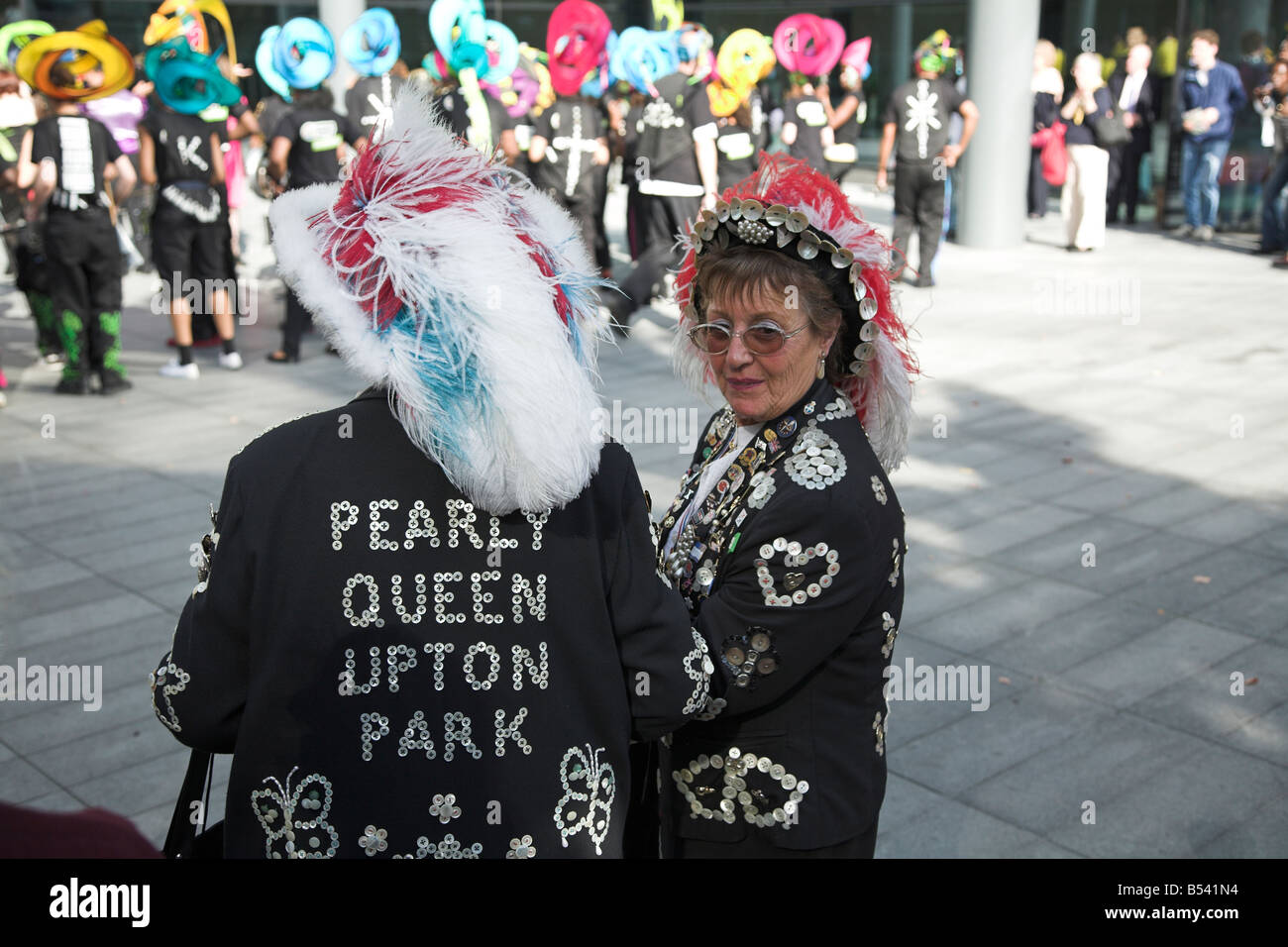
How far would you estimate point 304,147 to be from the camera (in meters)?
9.66

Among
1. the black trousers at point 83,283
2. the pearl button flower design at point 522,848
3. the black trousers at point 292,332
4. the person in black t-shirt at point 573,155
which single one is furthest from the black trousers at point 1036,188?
the pearl button flower design at point 522,848

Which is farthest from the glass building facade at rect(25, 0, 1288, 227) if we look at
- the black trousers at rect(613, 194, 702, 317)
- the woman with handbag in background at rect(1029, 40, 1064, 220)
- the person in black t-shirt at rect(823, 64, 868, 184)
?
the black trousers at rect(613, 194, 702, 317)

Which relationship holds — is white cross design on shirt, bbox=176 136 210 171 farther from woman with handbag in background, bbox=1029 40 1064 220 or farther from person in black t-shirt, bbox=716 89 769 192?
woman with handbag in background, bbox=1029 40 1064 220

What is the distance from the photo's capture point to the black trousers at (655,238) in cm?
1072

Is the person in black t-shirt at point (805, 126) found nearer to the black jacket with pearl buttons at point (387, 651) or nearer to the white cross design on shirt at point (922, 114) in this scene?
the white cross design on shirt at point (922, 114)

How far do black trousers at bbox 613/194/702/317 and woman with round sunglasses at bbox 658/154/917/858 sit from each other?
806 centimetres

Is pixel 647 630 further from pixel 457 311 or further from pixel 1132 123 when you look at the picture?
pixel 1132 123

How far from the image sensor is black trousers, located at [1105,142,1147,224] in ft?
52.7

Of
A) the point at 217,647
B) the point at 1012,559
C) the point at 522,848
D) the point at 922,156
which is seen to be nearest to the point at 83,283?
the point at 1012,559

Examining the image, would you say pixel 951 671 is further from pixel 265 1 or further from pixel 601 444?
pixel 265 1

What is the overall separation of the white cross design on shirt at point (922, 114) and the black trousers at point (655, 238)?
2.08 m

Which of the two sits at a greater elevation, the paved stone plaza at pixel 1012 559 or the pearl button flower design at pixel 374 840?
the pearl button flower design at pixel 374 840

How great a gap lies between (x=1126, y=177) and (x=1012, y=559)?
1220cm
